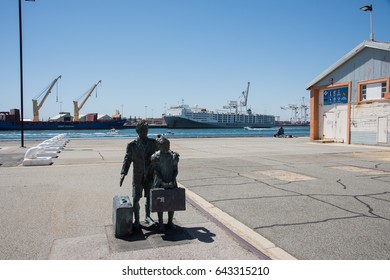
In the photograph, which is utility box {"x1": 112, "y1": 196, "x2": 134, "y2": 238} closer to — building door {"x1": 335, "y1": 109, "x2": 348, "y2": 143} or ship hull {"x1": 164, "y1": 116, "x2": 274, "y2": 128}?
building door {"x1": 335, "y1": 109, "x2": 348, "y2": 143}

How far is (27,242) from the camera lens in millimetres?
4152

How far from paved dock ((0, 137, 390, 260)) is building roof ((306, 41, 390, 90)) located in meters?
14.1

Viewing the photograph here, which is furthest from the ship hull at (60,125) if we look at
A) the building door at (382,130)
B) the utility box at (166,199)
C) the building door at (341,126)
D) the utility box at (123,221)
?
the utility box at (166,199)

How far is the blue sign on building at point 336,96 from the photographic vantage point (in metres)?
23.7

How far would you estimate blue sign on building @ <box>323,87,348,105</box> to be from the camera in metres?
23.7

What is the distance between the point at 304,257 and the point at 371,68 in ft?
70.3

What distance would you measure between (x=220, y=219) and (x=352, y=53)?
855 inches

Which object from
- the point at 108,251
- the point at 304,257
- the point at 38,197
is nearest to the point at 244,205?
the point at 304,257

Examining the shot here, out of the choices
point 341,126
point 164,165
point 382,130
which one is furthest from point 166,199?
point 341,126

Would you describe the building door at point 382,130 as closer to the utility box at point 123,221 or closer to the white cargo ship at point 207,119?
the utility box at point 123,221

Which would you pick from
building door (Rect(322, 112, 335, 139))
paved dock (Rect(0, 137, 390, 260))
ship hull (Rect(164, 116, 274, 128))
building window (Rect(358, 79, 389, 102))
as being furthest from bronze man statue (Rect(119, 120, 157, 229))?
ship hull (Rect(164, 116, 274, 128))

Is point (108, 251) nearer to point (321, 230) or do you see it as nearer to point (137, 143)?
point (137, 143)

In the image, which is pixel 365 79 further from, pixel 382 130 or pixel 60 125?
pixel 60 125

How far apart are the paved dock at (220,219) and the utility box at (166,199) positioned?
0.41 meters
